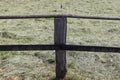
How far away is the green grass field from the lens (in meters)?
6.71

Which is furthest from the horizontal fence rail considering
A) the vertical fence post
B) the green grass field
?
the green grass field

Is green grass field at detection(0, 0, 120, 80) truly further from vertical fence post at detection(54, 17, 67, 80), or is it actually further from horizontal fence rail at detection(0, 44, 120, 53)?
horizontal fence rail at detection(0, 44, 120, 53)

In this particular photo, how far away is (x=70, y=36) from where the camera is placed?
29.6ft

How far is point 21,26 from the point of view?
32.7 feet

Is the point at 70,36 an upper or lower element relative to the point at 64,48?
lower

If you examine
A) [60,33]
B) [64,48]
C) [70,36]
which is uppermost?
[60,33]

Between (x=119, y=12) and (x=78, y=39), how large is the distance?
3.79m

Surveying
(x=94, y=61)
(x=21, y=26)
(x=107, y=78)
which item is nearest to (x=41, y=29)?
(x=21, y=26)

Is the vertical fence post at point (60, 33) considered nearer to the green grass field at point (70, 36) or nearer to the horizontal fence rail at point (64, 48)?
the horizontal fence rail at point (64, 48)

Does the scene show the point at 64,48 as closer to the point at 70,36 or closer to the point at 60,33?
the point at 60,33

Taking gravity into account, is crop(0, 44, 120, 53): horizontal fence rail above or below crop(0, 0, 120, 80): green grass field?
above

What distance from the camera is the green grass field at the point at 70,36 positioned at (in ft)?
22.0

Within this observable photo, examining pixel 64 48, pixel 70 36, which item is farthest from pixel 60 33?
pixel 70 36

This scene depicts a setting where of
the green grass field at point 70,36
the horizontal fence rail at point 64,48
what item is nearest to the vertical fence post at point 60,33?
the horizontal fence rail at point 64,48
